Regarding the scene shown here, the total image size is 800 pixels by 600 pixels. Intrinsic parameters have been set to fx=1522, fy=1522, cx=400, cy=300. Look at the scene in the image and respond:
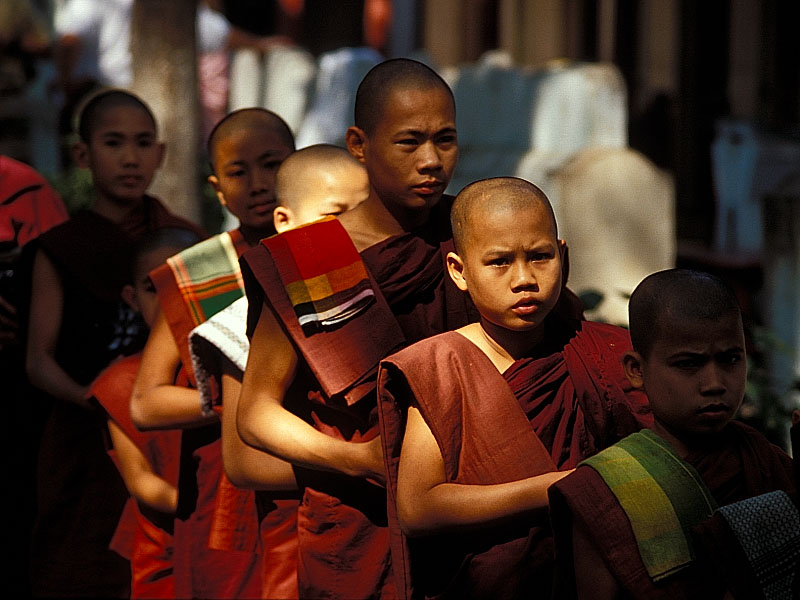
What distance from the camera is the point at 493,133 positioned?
8164mm

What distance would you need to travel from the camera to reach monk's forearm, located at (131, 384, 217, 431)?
4116 millimetres

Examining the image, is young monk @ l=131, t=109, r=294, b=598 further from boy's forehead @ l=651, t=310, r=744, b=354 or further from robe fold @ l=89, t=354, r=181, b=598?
boy's forehead @ l=651, t=310, r=744, b=354

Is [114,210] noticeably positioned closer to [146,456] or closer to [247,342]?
[146,456]

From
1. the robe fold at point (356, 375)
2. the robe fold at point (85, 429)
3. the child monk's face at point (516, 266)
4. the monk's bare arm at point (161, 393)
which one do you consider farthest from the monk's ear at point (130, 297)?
the child monk's face at point (516, 266)

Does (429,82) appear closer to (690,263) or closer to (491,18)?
(690,263)

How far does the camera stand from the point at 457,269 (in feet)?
10.2

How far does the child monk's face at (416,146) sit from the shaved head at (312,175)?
0.44m

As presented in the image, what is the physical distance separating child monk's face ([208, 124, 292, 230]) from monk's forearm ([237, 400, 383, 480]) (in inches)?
34.5

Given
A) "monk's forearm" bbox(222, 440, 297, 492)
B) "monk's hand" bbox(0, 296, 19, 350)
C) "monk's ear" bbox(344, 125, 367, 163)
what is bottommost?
"monk's forearm" bbox(222, 440, 297, 492)

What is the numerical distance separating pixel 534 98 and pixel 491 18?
2885mm

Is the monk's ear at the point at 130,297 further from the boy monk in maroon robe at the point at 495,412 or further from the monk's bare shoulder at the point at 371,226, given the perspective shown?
the boy monk in maroon robe at the point at 495,412

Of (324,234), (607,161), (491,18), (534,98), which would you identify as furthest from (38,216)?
(491,18)

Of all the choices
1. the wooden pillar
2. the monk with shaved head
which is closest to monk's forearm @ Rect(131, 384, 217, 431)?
the monk with shaved head

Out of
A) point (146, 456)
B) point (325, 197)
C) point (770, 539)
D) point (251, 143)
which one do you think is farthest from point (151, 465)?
point (770, 539)
